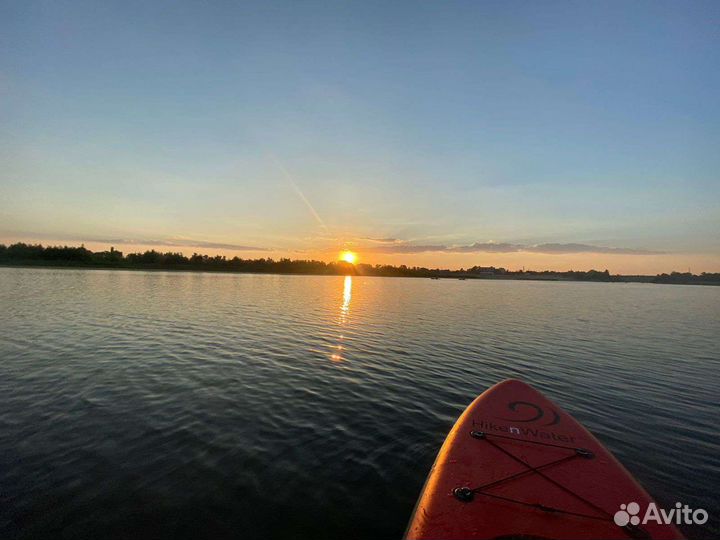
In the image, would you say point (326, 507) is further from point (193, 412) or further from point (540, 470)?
point (193, 412)

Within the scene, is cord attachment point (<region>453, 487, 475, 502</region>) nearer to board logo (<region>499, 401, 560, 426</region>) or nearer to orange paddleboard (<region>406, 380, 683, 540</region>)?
orange paddleboard (<region>406, 380, 683, 540</region>)

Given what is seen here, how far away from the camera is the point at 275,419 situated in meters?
10.1

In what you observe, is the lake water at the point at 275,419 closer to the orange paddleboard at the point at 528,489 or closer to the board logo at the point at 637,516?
the orange paddleboard at the point at 528,489

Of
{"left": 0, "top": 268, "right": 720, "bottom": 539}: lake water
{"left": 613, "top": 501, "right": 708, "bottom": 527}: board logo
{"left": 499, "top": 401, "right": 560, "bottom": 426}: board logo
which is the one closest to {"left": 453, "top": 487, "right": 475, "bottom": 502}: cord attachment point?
{"left": 0, "top": 268, "right": 720, "bottom": 539}: lake water

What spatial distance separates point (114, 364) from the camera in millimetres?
14797

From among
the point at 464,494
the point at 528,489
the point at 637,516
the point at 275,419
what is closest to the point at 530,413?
the point at 528,489

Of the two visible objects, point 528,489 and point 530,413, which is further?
point 530,413

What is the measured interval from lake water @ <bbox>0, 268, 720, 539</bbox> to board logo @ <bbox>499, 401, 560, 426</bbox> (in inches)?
80.2

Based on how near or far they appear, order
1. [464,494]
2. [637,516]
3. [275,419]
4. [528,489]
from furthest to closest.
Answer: [275,419] → [528,489] → [464,494] → [637,516]

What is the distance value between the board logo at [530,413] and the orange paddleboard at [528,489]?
0.25 feet

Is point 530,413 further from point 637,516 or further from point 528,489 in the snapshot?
point 637,516

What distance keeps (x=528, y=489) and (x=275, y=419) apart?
720cm

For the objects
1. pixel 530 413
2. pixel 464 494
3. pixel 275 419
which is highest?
pixel 530 413

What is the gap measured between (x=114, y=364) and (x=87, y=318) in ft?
48.2
